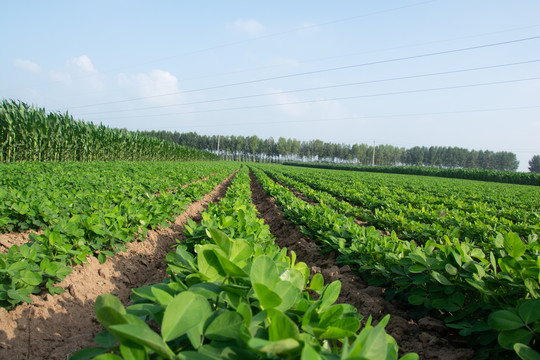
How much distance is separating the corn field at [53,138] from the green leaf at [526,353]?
19.6 metres

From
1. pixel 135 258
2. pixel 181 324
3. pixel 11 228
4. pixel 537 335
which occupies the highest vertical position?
pixel 181 324

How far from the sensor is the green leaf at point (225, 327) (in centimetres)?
71

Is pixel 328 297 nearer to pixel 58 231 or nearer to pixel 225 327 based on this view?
pixel 225 327

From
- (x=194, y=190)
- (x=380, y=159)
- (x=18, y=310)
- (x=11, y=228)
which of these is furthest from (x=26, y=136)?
(x=380, y=159)

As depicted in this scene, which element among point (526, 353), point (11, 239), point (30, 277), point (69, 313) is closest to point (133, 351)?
point (526, 353)

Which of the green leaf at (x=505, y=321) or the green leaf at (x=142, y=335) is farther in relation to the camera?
the green leaf at (x=505, y=321)

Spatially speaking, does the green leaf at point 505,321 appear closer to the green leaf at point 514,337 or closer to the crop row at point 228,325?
Result: the green leaf at point 514,337

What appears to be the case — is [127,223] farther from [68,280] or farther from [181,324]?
[181,324]

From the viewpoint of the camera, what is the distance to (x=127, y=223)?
12.7ft

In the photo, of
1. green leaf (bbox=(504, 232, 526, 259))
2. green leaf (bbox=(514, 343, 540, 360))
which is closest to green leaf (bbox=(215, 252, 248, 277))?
green leaf (bbox=(514, 343, 540, 360))

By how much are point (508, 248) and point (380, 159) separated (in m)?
134

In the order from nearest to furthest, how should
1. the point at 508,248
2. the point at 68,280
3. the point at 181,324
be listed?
the point at 181,324 < the point at 508,248 < the point at 68,280

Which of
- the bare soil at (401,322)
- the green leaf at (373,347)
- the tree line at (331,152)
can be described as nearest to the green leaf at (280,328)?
the green leaf at (373,347)

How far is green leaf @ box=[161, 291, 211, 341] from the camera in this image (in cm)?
65
